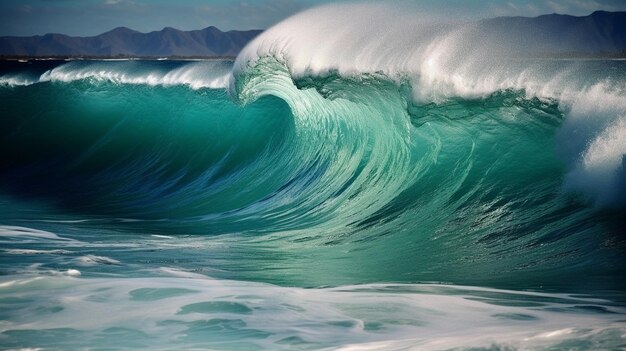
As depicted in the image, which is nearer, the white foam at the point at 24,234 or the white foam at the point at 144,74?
the white foam at the point at 24,234

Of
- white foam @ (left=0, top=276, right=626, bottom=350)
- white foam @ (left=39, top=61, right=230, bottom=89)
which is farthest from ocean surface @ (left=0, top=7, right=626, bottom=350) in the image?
white foam @ (left=39, top=61, right=230, bottom=89)

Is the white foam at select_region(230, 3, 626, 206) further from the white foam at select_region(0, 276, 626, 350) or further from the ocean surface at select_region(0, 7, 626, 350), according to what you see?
the white foam at select_region(0, 276, 626, 350)

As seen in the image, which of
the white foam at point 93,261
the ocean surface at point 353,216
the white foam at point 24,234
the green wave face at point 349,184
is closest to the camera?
the ocean surface at point 353,216

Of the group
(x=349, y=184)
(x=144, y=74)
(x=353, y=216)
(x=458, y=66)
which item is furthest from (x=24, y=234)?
(x=144, y=74)

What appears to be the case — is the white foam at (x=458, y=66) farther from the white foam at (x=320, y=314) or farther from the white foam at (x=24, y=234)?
the white foam at (x=24, y=234)

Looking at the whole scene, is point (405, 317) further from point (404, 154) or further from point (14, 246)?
point (404, 154)

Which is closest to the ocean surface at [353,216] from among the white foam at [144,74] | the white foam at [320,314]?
the white foam at [320,314]

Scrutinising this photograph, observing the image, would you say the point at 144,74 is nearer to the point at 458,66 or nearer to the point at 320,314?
the point at 458,66
